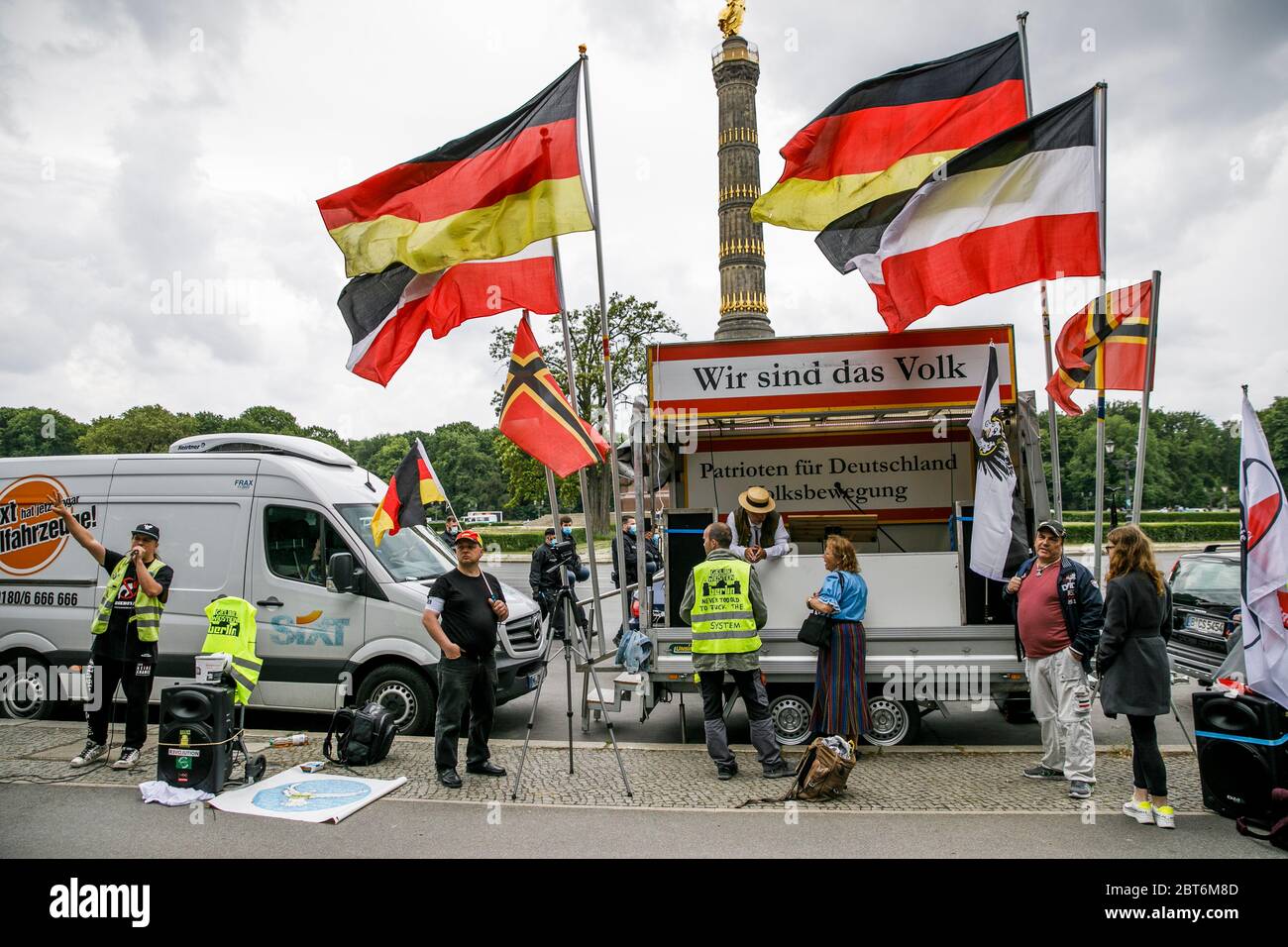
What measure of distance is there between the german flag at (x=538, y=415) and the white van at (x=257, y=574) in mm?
1635

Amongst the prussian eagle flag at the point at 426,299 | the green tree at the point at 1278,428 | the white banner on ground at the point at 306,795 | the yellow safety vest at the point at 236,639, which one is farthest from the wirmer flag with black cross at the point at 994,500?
the green tree at the point at 1278,428

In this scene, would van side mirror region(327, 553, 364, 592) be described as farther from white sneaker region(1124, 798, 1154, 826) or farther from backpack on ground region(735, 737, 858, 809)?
white sneaker region(1124, 798, 1154, 826)

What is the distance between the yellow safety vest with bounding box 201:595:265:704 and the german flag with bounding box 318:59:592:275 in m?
3.44

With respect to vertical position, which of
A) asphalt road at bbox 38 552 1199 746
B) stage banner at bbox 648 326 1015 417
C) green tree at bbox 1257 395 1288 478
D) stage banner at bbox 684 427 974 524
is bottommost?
→ asphalt road at bbox 38 552 1199 746

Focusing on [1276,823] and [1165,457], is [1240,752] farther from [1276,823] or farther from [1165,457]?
[1165,457]

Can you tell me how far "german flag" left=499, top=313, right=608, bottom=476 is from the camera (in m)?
7.78

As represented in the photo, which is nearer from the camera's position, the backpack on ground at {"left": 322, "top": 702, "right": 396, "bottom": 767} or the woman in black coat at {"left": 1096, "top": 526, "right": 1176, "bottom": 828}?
the woman in black coat at {"left": 1096, "top": 526, "right": 1176, "bottom": 828}

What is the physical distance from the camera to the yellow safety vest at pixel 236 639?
660cm

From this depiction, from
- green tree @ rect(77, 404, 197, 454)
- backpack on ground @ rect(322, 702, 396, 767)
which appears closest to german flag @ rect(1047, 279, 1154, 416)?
backpack on ground @ rect(322, 702, 396, 767)

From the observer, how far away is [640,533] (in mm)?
7180

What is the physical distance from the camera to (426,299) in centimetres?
860

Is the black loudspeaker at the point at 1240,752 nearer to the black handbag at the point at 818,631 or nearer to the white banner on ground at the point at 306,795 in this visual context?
the black handbag at the point at 818,631
